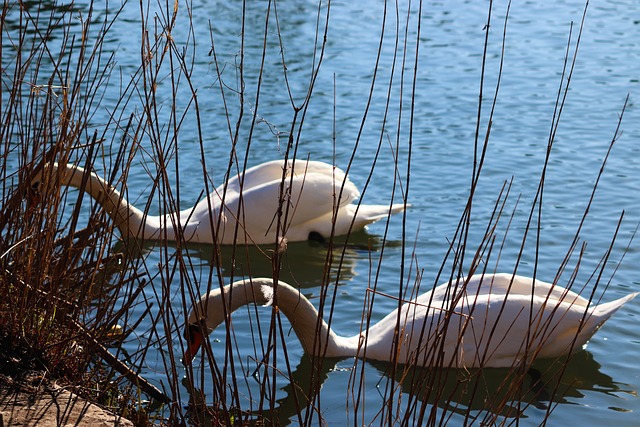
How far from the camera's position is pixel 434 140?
9.23 meters

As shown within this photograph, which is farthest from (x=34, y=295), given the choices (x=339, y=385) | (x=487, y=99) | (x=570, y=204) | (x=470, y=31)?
(x=470, y=31)

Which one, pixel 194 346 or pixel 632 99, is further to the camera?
pixel 632 99

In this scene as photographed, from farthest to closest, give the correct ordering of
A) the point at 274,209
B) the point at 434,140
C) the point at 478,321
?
the point at 434,140 < the point at 274,209 < the point at 478,321

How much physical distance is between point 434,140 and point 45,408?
6.01m

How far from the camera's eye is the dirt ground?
366cm

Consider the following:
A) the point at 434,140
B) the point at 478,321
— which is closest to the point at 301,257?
the point at 434,140

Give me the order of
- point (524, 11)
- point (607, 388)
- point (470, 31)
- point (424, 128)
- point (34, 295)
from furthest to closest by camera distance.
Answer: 1. point (524, 11)
2. point (470, 31)
3. point (424, 128)
4. point (607, 388)
5. point (34, 295)

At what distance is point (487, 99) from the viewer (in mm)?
10375

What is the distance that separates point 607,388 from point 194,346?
6.89 feet

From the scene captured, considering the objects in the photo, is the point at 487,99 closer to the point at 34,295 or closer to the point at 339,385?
the point at 339,385

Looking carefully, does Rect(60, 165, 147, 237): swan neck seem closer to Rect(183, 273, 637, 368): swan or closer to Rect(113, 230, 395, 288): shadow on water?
Rect(113, 230, 395, 288): shadow on water

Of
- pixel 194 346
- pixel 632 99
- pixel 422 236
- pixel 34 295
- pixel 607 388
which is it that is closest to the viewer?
pixel 34 295

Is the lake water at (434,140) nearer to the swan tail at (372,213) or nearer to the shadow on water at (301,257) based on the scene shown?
the shadow on water at (301,257)

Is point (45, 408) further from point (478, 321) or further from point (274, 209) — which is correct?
point (274, 209)
